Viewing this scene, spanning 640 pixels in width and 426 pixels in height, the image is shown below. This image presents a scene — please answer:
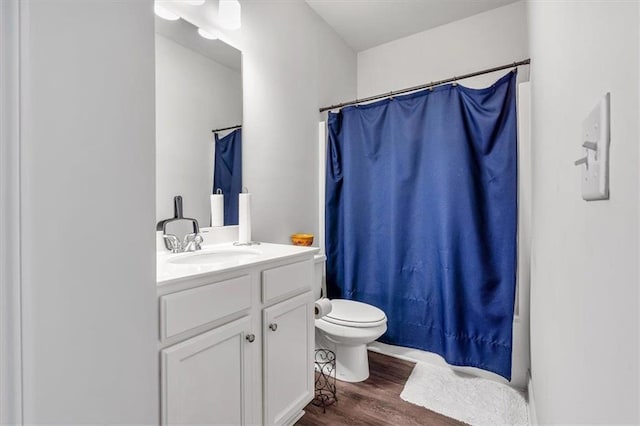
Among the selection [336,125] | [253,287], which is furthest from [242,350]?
[336,125]

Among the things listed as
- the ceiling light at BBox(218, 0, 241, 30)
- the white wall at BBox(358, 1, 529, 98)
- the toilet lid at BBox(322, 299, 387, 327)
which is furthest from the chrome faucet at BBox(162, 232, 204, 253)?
the white wall at BBox(358, 1, 529, 98)

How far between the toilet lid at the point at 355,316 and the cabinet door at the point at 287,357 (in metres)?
0.35

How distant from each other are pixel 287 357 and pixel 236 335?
365mm

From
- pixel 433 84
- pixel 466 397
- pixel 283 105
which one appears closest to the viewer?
pixel 466 397

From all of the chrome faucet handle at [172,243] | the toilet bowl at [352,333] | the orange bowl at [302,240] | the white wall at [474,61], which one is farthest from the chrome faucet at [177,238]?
the white wall at [474,61]

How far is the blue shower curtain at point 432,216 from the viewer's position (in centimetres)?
185

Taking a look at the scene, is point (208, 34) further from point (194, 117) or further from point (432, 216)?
point (432, 216)

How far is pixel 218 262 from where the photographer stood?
144 centimetres

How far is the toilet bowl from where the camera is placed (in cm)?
184

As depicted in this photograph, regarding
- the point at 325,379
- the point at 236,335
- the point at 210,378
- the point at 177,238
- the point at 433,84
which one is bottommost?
the point at 325,379

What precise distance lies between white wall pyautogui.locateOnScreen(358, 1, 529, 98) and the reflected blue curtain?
161 cm

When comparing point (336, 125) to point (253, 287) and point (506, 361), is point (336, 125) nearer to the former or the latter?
point (253, 287)

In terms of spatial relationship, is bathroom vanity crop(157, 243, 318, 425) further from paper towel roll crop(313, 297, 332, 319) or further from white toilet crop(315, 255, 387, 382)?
white toilet crop(315, 255, 387, 382)

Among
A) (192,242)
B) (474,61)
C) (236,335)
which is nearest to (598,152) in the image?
(236,335)
